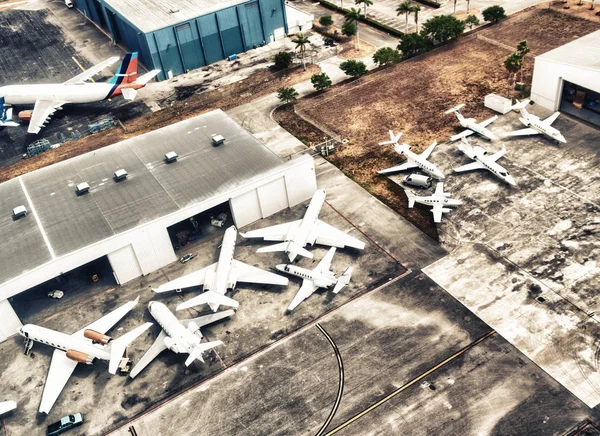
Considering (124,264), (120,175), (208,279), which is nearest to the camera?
(208,279)

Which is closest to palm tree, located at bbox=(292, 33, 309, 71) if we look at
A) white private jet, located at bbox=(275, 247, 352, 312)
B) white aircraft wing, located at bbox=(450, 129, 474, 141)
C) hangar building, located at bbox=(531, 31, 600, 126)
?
white aircraft wing, located at bbox=(450, 129, 474, 141)

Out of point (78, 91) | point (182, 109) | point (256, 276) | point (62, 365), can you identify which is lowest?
point (62, 365)

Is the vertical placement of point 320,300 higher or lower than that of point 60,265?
lower

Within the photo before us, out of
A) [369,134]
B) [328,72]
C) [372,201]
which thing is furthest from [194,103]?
[372,201]

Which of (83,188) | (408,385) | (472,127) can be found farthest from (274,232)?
(472,127)

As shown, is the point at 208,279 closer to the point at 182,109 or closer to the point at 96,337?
the point at 96,337

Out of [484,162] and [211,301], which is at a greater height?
[211,301]

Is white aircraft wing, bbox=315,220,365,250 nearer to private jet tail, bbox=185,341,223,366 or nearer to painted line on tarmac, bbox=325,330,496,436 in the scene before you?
painted line on tarmac, bbox=325,330,496,436

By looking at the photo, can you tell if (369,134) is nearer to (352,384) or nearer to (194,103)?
(194,103)
